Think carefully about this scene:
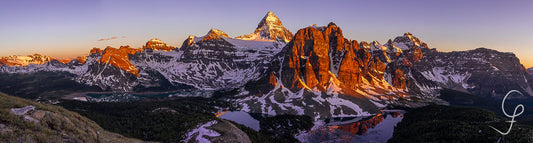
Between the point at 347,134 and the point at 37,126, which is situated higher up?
the point at 37,126

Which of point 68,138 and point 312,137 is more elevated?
point 68,138

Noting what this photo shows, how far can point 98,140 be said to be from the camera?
96.4 feet

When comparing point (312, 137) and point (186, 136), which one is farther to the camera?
point (312, 137)

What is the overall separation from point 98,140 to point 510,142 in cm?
11464

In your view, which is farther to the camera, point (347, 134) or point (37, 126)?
point (347, 134)

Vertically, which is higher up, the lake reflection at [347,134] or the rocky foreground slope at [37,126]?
the rocky foreground slope at [37,126]

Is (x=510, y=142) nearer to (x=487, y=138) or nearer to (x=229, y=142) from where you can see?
(x=487, y=138)

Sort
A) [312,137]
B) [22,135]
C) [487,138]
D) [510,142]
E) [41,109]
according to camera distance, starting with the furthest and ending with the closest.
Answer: [312,137]
[487,138]
[510,142]
[41,109]
[22,135]

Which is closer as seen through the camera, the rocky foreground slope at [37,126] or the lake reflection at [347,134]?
the rocky foreground slope at [37,126]

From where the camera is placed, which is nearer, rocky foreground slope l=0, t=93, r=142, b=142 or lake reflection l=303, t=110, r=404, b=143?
rocky foreground slope l=0, t=93, r=142, b=142

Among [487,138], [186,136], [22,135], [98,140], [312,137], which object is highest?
[22,135]

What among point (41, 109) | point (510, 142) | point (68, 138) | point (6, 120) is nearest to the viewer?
point (6, 120)

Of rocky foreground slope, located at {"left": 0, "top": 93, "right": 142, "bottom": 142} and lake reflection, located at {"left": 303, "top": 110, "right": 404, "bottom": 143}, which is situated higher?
rocky foreground slope, located at {"left": 0, "top": 93, "right": 142, "bottom": 142}

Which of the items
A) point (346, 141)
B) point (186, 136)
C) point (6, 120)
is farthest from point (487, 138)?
point (6, 120)
